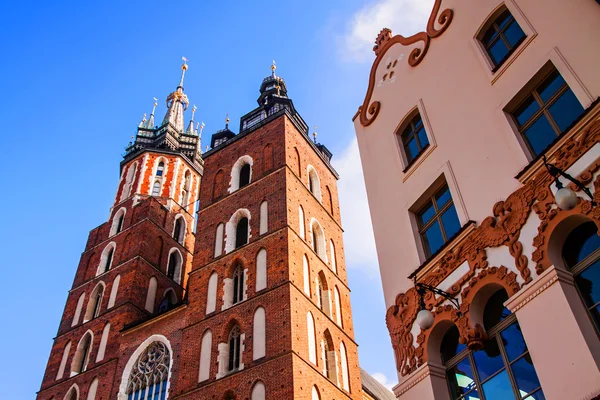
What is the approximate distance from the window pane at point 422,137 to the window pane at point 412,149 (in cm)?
14

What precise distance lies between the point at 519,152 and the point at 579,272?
1.99 meters

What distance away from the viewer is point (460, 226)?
9117 mm

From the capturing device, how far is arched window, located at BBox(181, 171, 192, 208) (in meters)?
37.0

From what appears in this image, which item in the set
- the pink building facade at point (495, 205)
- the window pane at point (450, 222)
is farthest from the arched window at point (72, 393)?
the window pane at point (450, 222)

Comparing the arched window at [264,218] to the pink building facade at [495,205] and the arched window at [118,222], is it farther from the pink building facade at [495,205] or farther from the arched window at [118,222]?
the pink building facade at [495,205]

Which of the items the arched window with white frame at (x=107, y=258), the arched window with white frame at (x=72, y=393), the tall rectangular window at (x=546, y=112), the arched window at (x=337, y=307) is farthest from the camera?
the arched window with white frame at (x=107, y=258)

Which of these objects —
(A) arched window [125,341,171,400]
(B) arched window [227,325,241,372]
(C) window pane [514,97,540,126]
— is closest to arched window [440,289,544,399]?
(C) window pane [514,97,540,126]

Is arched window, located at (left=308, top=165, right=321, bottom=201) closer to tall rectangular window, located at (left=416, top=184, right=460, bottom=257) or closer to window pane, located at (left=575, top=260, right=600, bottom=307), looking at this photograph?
tall rectangular window, located at (left=416, top=184, right=460, bottom=257)

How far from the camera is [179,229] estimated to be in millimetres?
34812

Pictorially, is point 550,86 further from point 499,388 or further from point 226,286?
point 226,286

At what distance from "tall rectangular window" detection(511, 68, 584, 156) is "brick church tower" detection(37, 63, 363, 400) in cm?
1295

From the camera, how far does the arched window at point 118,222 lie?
33931mm

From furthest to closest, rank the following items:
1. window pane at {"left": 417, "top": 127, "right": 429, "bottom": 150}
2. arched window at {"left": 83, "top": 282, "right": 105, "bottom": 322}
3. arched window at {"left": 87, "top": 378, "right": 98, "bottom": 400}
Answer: arched window at {"left": 83, "top": 282, "right": 105, "bottom": 322}
arched window at {"left": 87, "top": 378, "right": 98, "bottom": 400}
window pane at {"left": 417, "top": 127, "right": 429, "bottom": 150}

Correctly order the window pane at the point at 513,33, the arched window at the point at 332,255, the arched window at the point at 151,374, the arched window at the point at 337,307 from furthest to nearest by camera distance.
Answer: the arched window at the point at 332,255 → the arched window at the point at 337,307 → the arched window at the point at 151,374 → the window pane at the point at 513,33
